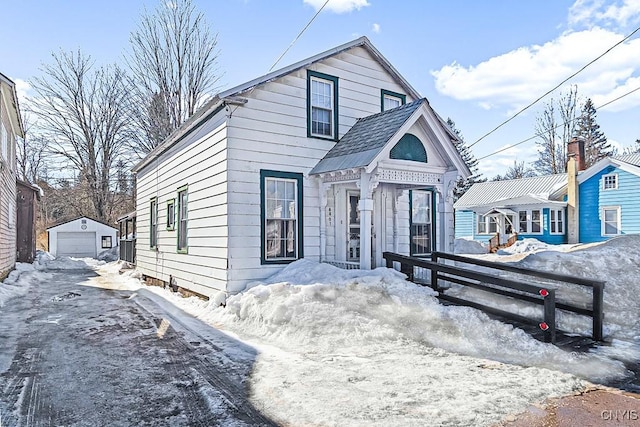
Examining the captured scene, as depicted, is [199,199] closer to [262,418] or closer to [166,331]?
[166,331]

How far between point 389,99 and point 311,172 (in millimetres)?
3747

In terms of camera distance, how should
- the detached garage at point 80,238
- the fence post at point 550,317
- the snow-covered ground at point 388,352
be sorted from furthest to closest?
the detached garage at point 80,238, the fence post at point 550,317, the snow-covered ground at point 388,352

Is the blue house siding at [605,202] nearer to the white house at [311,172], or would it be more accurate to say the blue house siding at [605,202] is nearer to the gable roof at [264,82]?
the gable roof at [264,82]

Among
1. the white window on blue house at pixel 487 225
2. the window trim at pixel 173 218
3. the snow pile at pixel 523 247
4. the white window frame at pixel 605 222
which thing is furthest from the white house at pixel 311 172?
the white window on blue house at pixel 487 225

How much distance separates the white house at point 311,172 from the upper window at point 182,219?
6 cm

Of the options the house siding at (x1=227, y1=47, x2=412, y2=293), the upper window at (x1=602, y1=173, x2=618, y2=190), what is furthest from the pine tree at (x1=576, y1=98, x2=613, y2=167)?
the house siding at (x1=227, y1=47, x2=412, y2=293)

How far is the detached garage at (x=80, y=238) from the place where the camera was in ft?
102

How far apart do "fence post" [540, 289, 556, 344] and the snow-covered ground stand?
0.82 ft

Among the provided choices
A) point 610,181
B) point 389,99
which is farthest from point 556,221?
point 389,99

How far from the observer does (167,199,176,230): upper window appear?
12.8 meters

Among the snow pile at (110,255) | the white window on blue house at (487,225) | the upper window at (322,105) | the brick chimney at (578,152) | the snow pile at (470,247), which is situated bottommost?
the snow pile at (110,255)

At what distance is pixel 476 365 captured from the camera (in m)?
5.39

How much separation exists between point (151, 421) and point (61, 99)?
3796cm

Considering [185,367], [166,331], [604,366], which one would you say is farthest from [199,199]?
[604,366]
